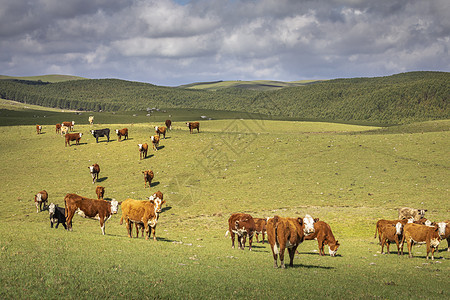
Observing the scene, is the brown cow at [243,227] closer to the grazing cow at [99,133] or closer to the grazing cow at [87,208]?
the grazing cow at [87,208]

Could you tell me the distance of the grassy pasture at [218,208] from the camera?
33.6 ft

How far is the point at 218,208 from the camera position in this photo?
97.6ft

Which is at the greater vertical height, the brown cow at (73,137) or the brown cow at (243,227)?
the brown cow at (73,137)

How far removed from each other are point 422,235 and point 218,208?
1582 centimetres

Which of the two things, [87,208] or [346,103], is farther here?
[346,103]

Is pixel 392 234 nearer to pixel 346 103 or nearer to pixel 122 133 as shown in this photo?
pixel 122 133

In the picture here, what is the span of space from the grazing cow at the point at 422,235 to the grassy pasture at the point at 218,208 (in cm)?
80

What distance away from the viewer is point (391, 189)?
108ft

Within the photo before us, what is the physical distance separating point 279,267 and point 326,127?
2680 inches

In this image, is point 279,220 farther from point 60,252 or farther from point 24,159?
point 24,159

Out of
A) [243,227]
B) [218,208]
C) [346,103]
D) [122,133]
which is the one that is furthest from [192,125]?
[346,103]

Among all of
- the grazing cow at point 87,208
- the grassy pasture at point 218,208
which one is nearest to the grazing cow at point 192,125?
the grassy pasture at point 218,208

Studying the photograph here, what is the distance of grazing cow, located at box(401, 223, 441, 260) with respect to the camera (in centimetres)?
1714

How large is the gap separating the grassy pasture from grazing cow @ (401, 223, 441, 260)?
80 centimetres
